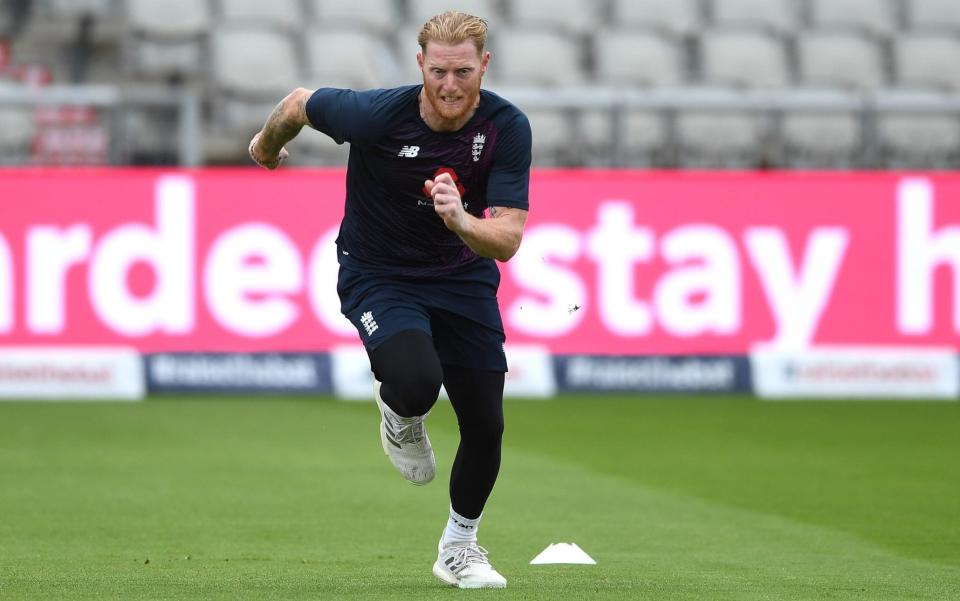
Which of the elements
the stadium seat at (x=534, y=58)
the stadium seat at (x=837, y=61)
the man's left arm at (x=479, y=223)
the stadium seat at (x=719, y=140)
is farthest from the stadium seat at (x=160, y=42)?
the man's left arm at (x=479, y=223)

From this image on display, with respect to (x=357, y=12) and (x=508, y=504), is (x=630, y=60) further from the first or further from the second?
(x=508, y=504)

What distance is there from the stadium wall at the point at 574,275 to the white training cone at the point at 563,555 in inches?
366

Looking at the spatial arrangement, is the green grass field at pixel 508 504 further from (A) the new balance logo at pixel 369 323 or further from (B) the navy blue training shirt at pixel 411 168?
(B) the navy blue training shirt at pixel 411 168

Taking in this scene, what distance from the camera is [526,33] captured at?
66.4 feet

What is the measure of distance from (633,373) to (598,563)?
977 cm

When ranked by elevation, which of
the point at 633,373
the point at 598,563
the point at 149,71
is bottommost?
the point at 633,373

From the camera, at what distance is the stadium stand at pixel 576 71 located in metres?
18.0

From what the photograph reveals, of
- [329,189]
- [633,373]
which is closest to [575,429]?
[633,373]

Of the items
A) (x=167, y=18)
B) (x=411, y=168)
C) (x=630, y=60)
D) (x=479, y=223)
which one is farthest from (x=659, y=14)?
(x=479, y=223)

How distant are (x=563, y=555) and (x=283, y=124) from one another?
2.26 metres

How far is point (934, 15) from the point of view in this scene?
2230cm

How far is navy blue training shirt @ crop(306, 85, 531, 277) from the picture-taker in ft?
23.4

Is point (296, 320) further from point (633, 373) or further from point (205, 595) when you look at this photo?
point (205, 595)

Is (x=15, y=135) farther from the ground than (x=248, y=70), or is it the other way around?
(x=248, y=70)
